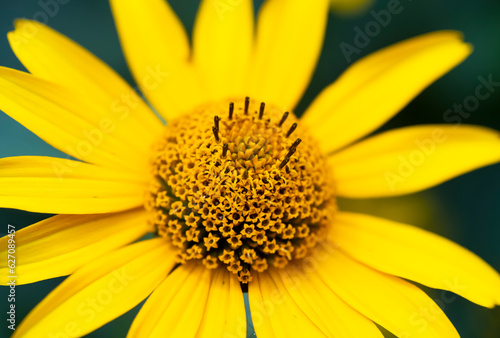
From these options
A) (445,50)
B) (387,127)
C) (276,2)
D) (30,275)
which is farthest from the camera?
(387,127)

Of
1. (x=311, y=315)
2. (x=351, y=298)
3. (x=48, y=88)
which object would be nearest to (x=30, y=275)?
(x=48, y=88)

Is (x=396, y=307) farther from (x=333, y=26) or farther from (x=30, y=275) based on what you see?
(x=333, y=26)

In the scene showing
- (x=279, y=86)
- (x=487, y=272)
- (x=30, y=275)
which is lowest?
(x=487, y=272)

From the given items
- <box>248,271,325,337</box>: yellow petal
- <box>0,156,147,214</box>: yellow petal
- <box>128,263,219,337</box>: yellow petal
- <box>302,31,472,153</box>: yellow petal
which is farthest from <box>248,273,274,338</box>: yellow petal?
<box>302,31,472,153</box>: yellow petal

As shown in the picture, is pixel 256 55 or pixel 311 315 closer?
pixel 311 315

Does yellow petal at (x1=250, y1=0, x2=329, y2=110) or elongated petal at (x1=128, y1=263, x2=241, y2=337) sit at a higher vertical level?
yellow petal at (x1=250, y1=0, x2=329, y2=110)

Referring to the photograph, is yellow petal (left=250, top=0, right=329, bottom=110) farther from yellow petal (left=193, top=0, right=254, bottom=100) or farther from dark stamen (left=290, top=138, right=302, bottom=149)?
dark stamen (left=290, top=138, right=302, bottom=149)
